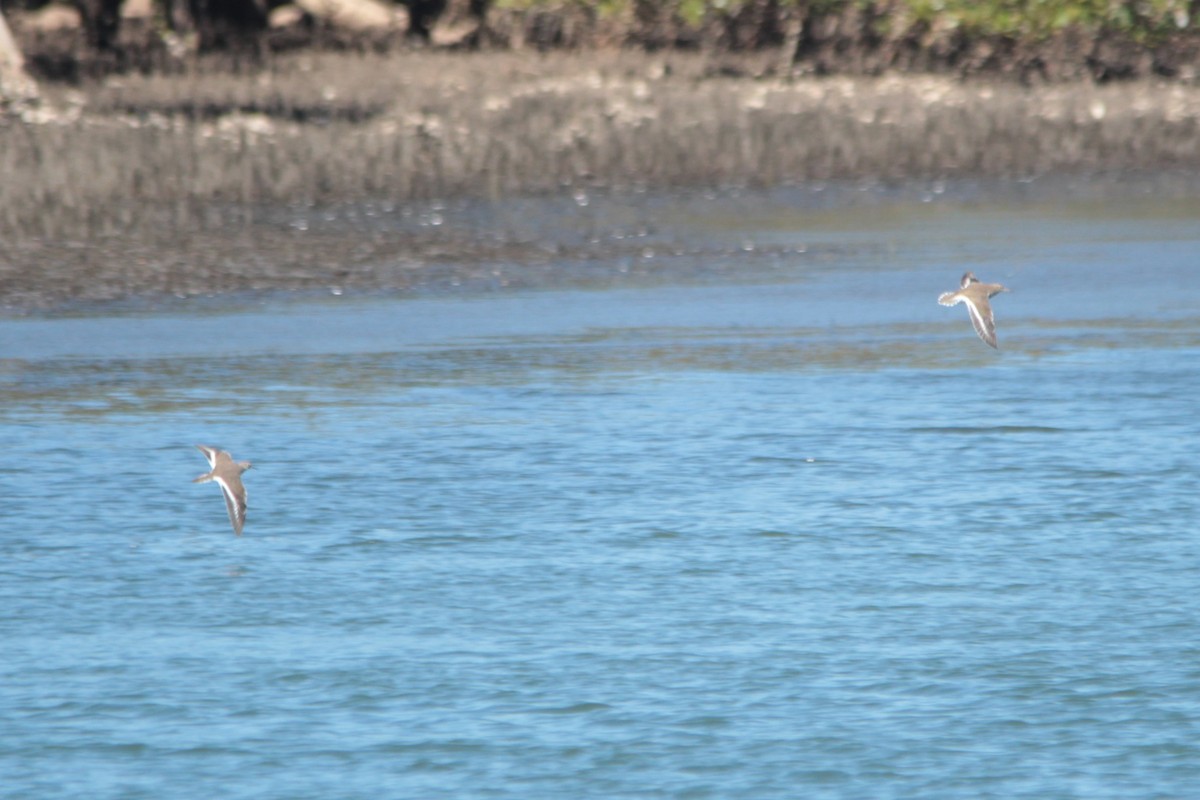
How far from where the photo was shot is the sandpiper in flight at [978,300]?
7.94 metres

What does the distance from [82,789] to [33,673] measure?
105cm

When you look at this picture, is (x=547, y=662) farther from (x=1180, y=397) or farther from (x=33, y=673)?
(x=1180, y=397)

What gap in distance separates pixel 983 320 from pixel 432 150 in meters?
13.8

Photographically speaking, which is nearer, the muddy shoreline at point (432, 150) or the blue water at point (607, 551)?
the blue water at point (607, 551)

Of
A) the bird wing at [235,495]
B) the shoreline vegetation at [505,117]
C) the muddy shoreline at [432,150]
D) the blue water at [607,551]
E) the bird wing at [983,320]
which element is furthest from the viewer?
the shoreline vegetation at [505,117]

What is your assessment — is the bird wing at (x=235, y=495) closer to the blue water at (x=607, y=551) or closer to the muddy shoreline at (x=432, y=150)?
the blue water at (x=607, y=551)

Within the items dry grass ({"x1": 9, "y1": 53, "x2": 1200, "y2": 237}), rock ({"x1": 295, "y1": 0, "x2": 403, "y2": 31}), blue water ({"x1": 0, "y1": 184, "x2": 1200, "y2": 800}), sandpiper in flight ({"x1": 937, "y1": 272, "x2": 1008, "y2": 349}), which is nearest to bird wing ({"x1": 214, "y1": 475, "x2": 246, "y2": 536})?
blue water ({"x1": 0, "y1": 184, "x2": 1200, "y2": 800})

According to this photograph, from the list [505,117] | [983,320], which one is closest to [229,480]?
[983,320]

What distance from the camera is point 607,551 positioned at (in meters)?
9.07

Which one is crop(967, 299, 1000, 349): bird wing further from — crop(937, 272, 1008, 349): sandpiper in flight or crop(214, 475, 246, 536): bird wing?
crop(214, 475, 246, 536): bird wing

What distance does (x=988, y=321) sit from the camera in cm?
808

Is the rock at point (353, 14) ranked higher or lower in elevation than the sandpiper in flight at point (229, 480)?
lower

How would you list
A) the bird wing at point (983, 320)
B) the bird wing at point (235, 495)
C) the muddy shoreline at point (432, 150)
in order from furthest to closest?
the muddy shoreline at point (432, 150) < the bird wing at point (983, 320) < the bird wing at point (235, 495)

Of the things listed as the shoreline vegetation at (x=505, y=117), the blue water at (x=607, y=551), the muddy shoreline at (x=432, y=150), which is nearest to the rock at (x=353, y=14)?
the shoreline vegetation at (x=505, y=117)
